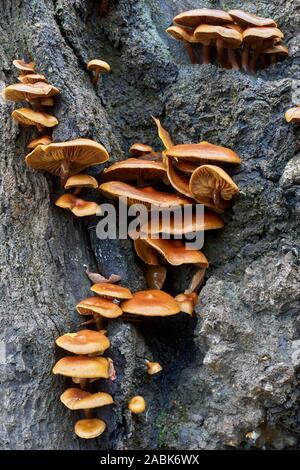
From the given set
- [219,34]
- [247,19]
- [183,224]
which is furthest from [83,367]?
[247,19]

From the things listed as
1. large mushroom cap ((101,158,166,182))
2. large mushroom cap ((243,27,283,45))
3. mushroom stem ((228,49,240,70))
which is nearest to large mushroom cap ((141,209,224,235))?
large mushroom cap ((101,158,166,182))

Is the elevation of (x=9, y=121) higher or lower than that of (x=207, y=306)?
higher

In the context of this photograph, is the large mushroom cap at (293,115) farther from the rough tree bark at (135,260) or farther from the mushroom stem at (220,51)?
the mushroom stem at (220,51)

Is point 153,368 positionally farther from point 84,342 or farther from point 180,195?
point 180,195

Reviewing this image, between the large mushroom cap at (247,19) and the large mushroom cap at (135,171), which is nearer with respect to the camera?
the large mushroom cap at (135,171)

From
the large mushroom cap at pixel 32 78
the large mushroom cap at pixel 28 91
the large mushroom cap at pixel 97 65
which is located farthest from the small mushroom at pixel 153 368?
→ the large mushroom cap at pixel 97 65
